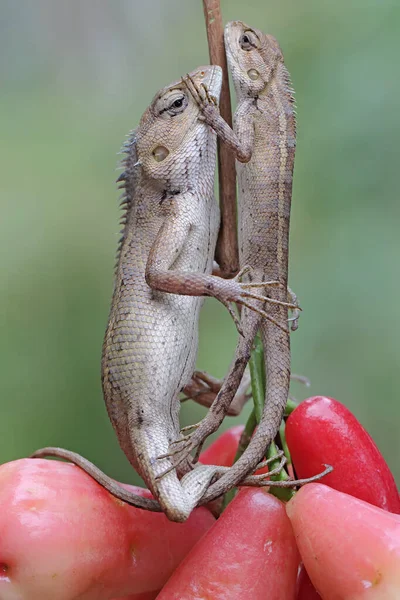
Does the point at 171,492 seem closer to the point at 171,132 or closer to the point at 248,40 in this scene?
the point at 171,132

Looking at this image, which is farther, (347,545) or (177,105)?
(177,105)

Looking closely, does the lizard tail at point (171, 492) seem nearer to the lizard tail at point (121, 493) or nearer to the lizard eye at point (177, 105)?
the lizard tail at point (121, 493)

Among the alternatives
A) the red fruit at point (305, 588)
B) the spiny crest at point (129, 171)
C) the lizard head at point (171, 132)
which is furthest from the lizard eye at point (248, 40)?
the red fruit at point (305, 588)

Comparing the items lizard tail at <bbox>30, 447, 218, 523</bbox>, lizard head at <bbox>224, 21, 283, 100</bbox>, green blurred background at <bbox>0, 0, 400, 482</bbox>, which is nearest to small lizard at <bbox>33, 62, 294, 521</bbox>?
lizard tail at <bbox>30, 447, 218, 523</bbox>

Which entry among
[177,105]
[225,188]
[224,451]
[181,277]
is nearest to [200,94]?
[177,105]

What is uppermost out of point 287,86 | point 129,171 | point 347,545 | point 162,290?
point 287,86

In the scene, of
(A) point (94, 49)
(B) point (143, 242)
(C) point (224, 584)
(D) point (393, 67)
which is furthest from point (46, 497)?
(A) point (94, 49)

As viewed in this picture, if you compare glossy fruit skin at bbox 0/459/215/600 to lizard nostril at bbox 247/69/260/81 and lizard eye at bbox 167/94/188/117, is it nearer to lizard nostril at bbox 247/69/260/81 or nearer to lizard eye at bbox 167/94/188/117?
lizard eye at bbox 167/94/188/117
